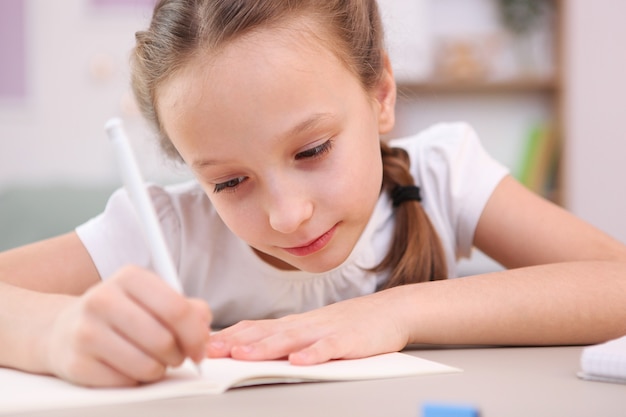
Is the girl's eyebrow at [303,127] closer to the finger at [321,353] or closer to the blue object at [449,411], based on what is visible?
the finger at [321,353]

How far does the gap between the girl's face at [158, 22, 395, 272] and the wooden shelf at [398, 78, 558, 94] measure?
2031mm

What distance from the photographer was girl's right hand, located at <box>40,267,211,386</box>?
55 centimetres

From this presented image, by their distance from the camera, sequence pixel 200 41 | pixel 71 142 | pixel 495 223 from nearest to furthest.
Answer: pixel 200 41 → pixel 495 223 → pixel 71 142

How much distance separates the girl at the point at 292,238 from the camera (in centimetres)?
67

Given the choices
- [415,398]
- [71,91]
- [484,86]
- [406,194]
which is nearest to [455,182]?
[406,194]

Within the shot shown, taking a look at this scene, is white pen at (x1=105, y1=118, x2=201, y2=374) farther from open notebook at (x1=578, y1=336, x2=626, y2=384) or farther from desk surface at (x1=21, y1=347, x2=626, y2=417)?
open notebook at (x1=578, y1=336, x2=626, y2=384)

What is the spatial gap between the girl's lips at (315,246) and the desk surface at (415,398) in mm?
269

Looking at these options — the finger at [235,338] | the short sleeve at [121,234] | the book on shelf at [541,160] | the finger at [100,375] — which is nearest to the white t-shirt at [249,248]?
the short sleeve at [121,234]

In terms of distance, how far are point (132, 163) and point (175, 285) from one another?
0.09 metres

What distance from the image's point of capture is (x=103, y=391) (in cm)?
60

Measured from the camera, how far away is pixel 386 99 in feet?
3.57

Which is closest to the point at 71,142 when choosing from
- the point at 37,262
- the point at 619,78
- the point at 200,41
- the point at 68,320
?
the point at 619,78

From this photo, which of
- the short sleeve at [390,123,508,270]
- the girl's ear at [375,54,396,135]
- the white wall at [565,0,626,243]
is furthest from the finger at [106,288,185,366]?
the white wall at [565,0,626,243]

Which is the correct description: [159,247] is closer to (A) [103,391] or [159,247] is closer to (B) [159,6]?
(A) [103,391]
